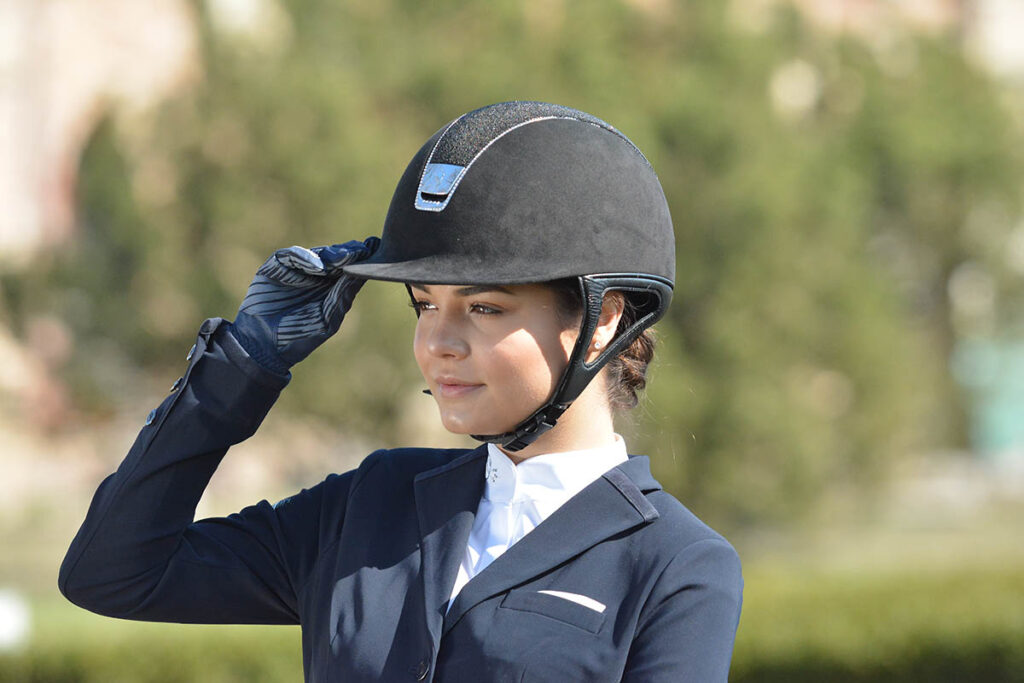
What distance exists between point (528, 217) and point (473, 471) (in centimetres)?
37

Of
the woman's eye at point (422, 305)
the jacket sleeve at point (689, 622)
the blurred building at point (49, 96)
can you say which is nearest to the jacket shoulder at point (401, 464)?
the woman's eye at point (422, 305)

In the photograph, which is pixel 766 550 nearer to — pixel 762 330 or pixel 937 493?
pixel 762 330

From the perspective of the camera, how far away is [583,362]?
5.68ft

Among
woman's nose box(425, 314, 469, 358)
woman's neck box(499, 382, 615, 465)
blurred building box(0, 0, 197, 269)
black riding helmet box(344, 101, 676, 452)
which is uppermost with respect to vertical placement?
blurred building box(0, 0, 197, 269)

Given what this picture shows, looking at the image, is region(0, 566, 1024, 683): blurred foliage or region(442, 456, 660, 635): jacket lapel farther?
region(0, 566, 1024, 683): blurred foliage

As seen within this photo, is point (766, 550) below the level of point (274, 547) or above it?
above

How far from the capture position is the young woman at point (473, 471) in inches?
64.6

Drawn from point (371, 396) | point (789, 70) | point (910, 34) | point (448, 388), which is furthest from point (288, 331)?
point (910, 34)

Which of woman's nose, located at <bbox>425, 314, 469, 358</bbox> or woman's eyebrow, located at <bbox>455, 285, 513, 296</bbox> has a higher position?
woman's eyebrow, located at <bbox>455, 285, 513, 296</bbox>

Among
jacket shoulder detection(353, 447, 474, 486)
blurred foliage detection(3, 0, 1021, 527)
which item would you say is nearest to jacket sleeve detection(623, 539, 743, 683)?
jacket shoulder detection(353, 447, 474, 486)

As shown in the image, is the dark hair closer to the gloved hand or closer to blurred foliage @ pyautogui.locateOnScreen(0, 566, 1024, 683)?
the gloved hand

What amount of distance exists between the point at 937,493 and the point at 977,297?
367cm

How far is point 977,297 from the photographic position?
21531 millimetres

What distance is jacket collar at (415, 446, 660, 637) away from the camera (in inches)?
65.5
